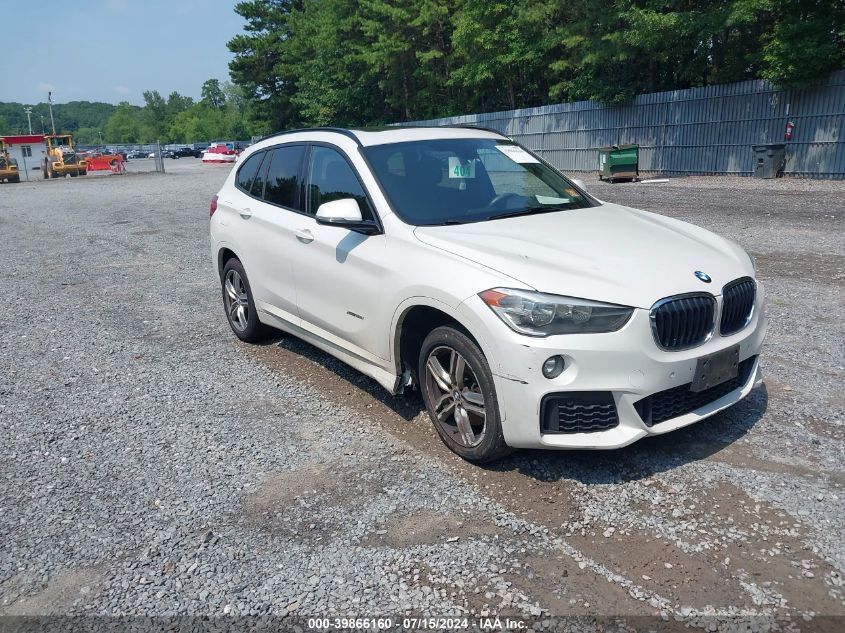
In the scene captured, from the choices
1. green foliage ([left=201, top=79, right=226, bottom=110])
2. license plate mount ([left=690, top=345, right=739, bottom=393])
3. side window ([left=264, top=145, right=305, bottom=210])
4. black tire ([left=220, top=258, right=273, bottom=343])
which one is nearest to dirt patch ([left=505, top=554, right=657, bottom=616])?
license plate mount ([left=690, top=345, right=739, bottom=393])

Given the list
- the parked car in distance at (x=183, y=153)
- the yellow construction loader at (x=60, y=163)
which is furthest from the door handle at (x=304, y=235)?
the parked car in distance at (x=183, y=153)

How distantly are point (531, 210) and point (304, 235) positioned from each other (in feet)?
5.26

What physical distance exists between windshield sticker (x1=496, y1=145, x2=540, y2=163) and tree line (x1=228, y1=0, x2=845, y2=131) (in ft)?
54.7

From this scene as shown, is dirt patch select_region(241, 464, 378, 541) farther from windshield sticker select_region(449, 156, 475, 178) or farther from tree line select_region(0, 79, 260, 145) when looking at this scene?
tree line select_region(0, 79, 260, 145)

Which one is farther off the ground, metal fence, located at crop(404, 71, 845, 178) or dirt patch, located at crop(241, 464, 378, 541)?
metal fence, located at crop(404, 71, 845, 178)

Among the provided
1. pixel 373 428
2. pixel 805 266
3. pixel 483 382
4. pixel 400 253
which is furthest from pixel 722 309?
pixel 805 266

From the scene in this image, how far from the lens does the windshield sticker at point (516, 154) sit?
530cm

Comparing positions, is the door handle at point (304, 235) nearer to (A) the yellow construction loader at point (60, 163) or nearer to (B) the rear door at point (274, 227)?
(B) the rear door at point (274, 227)

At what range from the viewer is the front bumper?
136 inches

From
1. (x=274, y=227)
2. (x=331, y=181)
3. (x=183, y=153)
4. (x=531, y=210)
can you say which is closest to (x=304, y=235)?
(x=331, y=181)

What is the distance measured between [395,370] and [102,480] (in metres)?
1.80

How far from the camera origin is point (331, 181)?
5.03 meters

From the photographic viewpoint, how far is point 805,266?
851 centimetres

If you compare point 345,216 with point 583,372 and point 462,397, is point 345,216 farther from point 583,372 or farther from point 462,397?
point 583,372
